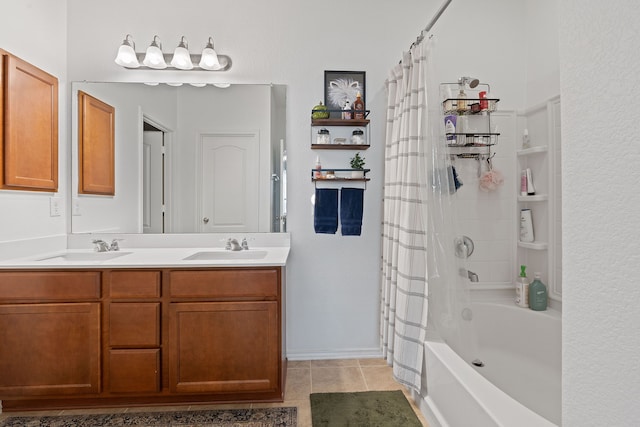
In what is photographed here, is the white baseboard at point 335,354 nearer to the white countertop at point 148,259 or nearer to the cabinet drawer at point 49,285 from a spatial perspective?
the white countertop at point 148,259

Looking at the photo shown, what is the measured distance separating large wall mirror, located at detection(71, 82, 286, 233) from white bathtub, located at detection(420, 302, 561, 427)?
1.59 metres

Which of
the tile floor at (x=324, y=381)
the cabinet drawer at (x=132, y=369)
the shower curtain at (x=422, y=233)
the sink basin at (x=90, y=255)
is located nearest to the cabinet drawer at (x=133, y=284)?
the cabinet drawer at (x=132, y=369)

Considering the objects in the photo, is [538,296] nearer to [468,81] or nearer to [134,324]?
[468,81]

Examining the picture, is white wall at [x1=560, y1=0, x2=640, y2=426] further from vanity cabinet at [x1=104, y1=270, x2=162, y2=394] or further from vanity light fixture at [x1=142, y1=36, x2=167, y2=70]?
vanity light fixture at [x1=142, y1=36, x2=167, y2=70]

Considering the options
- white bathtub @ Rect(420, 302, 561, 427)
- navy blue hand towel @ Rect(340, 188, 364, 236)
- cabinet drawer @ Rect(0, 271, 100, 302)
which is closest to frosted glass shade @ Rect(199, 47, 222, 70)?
navy blue hand towel @ Rect(340, 188, 364, 236)

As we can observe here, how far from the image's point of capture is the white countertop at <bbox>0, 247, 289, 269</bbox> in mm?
1854

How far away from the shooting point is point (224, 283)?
190cm

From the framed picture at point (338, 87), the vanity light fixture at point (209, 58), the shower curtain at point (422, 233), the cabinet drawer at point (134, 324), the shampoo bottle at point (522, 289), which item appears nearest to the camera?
the shower curtain at point (422, 233)

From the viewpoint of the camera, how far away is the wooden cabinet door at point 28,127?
6.16 ft

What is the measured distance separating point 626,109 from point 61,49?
3.02m

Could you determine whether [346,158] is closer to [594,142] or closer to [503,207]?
[503,207]

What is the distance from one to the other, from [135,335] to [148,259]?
1.36ft

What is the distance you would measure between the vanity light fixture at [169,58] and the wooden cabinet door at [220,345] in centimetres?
160

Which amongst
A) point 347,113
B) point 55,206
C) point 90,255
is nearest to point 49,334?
point 90,255
